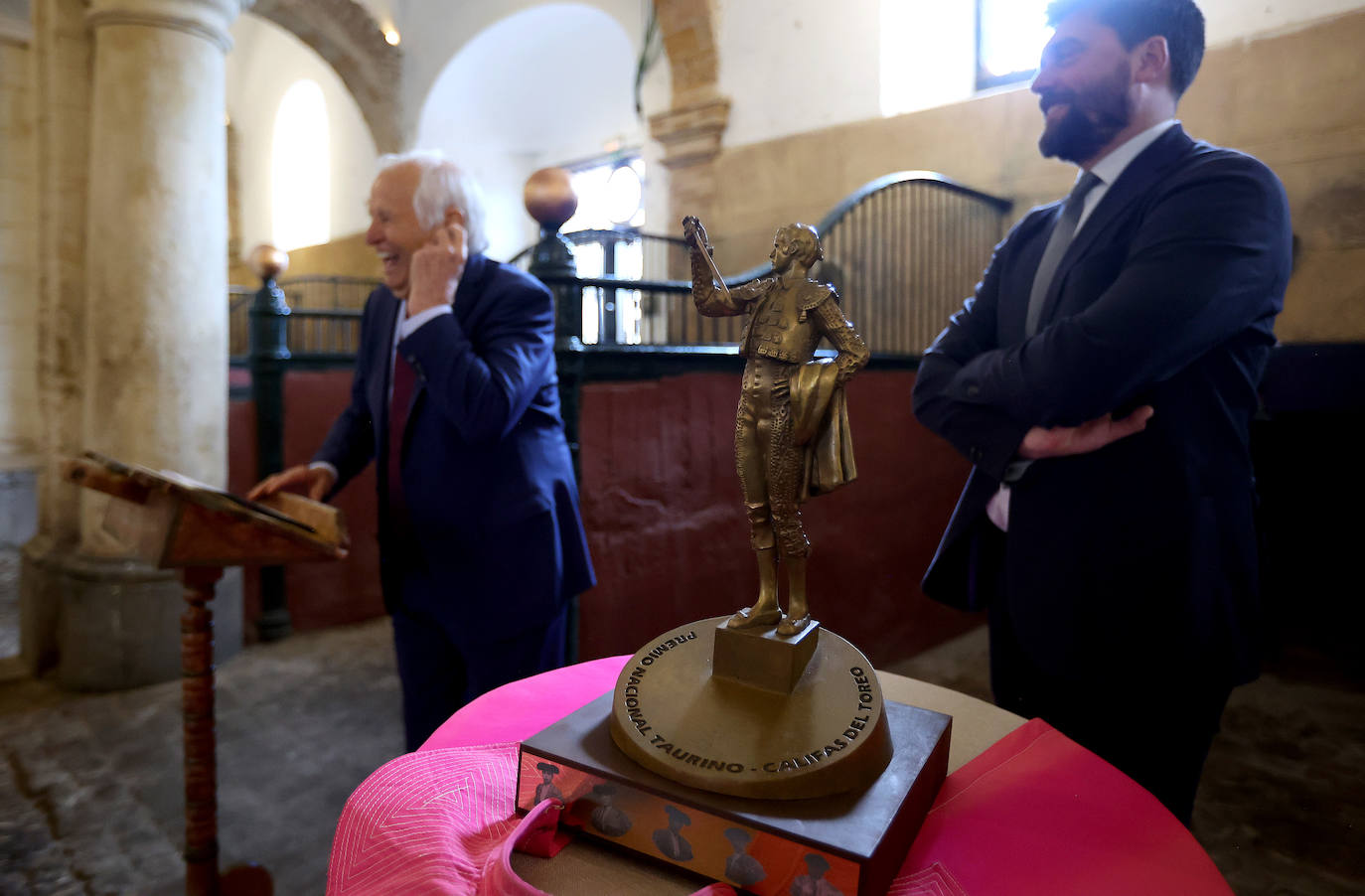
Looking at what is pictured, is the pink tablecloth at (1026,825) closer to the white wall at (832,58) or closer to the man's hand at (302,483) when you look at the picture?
the man's hand at (302,483)

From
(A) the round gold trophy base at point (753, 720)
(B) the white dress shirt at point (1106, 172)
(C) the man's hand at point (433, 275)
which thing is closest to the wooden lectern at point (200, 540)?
(C) the man's hand at point (433, 275)

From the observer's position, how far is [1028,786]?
1021mm

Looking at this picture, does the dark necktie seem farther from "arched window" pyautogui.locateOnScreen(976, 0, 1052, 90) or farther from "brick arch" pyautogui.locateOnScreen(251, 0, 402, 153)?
"brick arch" pyautogui.locateOnScreen(251, 0, 402, 153)

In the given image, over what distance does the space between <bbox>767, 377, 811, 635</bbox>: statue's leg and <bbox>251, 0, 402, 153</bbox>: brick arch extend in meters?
10.1

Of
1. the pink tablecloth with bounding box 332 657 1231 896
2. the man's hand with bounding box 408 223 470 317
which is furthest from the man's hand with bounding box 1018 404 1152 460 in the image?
the man's hand with bounding box 408 223 470 317

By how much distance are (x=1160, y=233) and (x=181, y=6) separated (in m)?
3.73

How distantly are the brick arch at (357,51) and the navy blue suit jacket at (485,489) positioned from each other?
9174 mm

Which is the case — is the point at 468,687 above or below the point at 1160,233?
below

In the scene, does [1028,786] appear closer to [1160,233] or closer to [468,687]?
[1160,233]

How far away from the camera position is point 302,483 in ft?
5.96

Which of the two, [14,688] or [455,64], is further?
[455,64]

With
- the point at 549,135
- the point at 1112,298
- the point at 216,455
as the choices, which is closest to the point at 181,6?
the point at 216,455

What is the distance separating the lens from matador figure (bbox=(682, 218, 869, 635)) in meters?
0.98

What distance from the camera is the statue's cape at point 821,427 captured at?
97cm
